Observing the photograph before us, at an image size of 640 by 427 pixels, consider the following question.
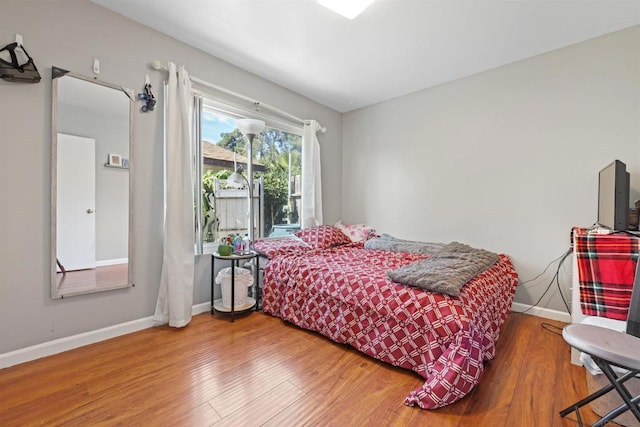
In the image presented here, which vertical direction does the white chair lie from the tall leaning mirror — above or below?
below

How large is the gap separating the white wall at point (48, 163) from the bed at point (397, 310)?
112 centimetres

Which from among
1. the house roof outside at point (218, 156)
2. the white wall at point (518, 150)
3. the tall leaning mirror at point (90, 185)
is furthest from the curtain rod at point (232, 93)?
the white wall at point (518, 150)

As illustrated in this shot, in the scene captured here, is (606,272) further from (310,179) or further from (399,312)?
(310,179)

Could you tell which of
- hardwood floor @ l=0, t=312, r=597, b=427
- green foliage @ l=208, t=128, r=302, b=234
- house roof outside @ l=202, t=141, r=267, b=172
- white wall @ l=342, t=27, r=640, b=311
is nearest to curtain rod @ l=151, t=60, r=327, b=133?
Answer: green foliage @ l=208, t=128, r=302, b=234

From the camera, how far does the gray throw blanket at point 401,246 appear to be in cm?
294

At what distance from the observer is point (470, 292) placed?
1740 millimetres

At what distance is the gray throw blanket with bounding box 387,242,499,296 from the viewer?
5.51 feet

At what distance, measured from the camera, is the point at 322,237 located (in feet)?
10.6

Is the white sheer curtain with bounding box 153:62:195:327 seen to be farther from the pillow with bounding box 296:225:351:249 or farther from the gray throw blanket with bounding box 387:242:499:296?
the gray throw blanket with bounding box 387:242:499:296

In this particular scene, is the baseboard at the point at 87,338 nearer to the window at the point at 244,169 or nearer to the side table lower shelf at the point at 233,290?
the side table lower shelf at the point at 233,290

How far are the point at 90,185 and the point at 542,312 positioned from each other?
4.11m

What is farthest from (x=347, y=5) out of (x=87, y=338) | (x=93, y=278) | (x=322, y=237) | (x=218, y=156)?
(x=87, y=338)

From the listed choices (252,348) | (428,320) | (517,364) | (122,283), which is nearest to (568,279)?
(517,364)

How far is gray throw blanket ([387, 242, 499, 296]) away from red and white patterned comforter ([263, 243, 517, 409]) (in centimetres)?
5
